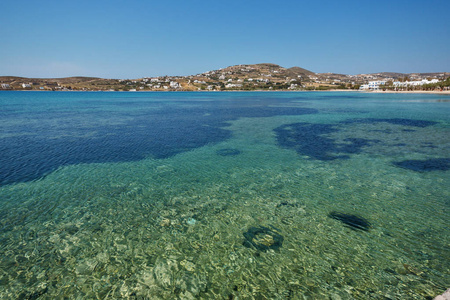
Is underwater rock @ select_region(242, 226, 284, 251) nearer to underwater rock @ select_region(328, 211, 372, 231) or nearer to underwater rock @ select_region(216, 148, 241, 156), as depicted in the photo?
underwater rock @ select_region(328, 211, 372, 231)

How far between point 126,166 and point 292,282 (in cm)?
1920

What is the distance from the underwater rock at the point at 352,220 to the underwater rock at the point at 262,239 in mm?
4398

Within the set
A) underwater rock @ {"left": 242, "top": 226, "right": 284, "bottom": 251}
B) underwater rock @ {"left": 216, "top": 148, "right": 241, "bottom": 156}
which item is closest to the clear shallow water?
underwater rock @ {"left": 242, "top": 226, "right": 284, "bottom": 251}

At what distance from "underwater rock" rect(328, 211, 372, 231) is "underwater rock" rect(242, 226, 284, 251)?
14.4 feet

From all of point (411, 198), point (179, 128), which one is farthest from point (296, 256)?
point (179, 128)

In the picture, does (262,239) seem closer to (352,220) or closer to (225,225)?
(225,225)

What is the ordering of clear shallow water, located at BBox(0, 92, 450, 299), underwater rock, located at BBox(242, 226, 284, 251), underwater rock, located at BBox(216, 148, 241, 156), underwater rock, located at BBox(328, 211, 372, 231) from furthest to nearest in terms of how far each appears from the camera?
1. underwater rock, located at BBox(216, 148, 241, 156)
2. underwater rock, located at BBox(328, 211, 372, 231)
3. underwater rock, located at BBox(242, 226, 284, 251)
4. clear shallow water, located at BBox(0, 92, 450, 299)

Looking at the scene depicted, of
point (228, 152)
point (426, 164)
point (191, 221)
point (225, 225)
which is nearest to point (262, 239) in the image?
point (225, 225)

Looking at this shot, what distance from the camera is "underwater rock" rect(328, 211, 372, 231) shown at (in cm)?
1271

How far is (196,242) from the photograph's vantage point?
1155 cm

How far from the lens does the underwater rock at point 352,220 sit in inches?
500

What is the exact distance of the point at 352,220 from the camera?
1331 centimetres

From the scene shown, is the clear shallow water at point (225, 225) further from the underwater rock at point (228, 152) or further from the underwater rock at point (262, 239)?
the underwater rock at point (228, 152)

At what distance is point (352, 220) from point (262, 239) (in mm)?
6125
